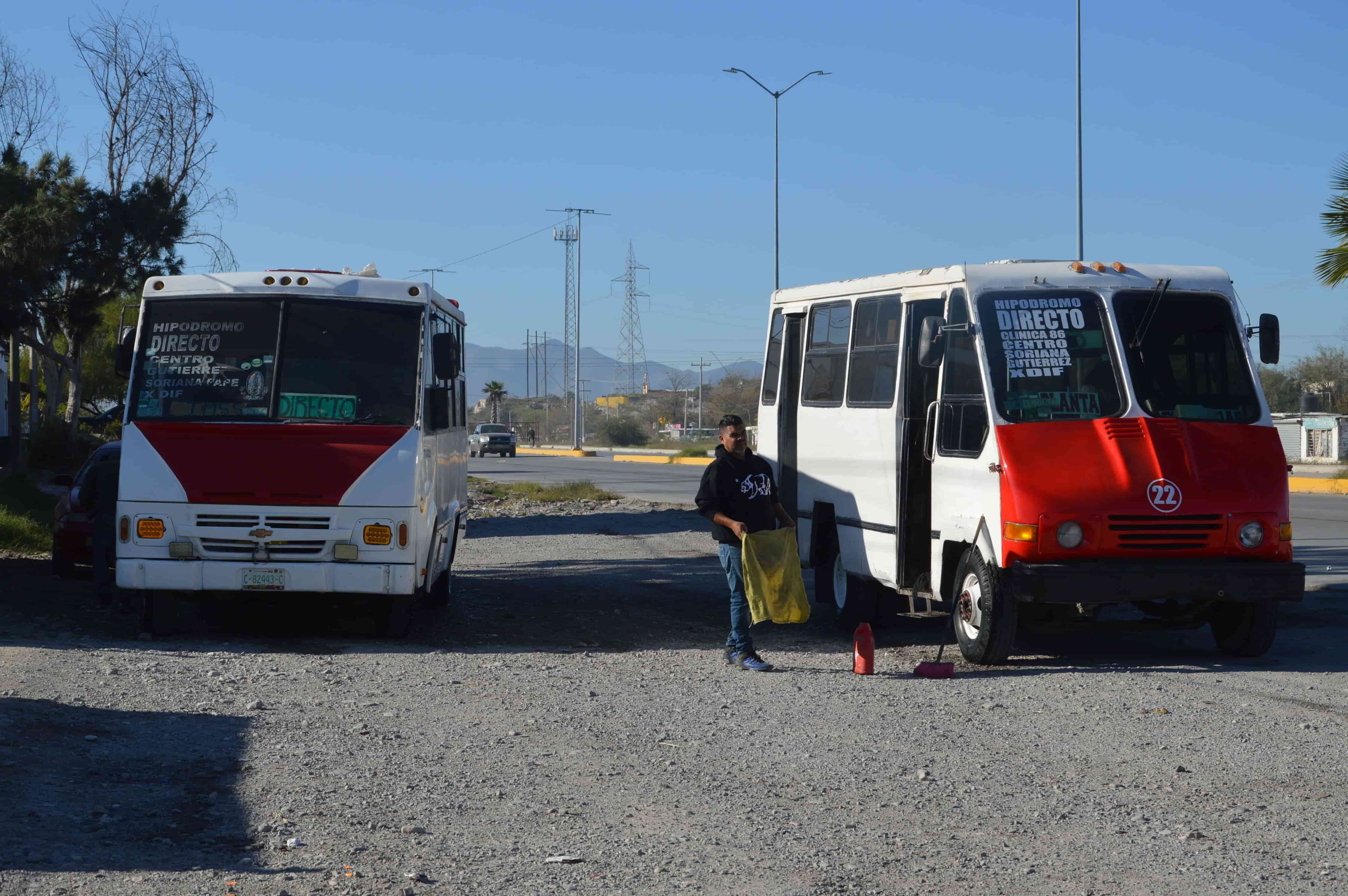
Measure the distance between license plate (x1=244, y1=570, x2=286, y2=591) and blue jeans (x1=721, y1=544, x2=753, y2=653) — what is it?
3.30 meters

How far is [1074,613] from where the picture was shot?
33.0 ft

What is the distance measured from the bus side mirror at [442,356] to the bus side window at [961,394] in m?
3.87

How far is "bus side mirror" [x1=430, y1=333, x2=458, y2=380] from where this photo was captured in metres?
11.4

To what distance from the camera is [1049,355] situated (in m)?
10.0

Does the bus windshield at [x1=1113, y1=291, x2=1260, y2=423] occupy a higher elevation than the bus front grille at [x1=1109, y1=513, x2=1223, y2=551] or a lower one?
higher

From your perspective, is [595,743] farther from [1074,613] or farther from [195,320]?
[195,320]

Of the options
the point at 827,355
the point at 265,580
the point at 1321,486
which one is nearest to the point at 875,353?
Result: the point at 827,355

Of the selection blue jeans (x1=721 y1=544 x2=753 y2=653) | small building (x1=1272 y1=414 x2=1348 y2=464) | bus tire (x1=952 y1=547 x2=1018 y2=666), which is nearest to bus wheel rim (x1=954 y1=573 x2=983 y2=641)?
bus tire (x1=952 y1=547 x2=1018 y2=666)

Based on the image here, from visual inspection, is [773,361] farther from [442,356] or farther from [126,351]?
[126,351]

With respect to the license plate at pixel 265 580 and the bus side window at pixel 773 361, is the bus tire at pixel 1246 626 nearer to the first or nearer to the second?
the bus side window at pixel 773 361

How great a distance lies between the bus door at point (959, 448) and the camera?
32.4 ft

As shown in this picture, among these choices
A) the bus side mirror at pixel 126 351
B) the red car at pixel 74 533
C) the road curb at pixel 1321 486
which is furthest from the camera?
the road curb at pixel 1321 486

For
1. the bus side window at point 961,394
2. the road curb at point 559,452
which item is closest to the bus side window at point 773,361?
the bus side window at point 961,394

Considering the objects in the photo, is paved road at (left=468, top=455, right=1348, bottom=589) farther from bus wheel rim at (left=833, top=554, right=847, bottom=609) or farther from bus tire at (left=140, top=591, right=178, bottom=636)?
bus tire at (left=140, top=591, right=178, bottom=636)
